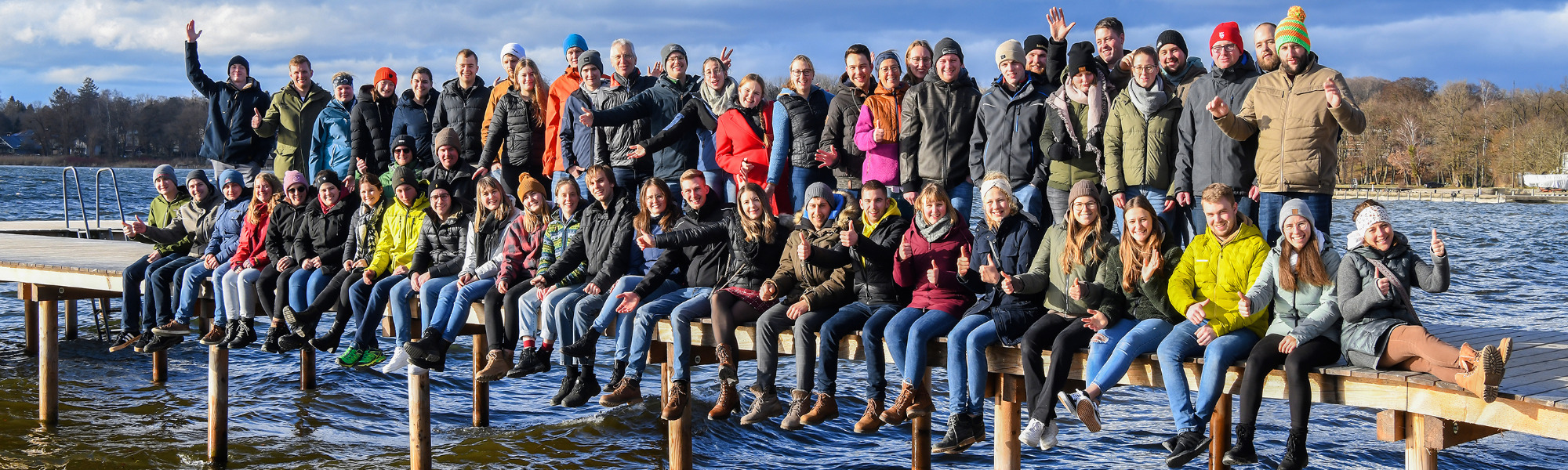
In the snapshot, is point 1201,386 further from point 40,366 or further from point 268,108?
point 40,366

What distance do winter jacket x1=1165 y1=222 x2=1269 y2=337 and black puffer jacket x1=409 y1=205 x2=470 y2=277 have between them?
5.44 meters

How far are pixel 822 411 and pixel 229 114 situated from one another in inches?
326

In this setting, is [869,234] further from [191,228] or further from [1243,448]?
[191,228]

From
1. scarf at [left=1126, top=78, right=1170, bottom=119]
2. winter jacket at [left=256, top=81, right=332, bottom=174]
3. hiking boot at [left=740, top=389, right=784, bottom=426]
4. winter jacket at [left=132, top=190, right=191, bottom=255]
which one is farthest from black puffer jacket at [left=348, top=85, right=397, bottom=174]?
scarf at [left=1126, top=78, right=1170, bottom=119]

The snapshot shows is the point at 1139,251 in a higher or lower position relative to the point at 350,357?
higher

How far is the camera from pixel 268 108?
12.4 meters

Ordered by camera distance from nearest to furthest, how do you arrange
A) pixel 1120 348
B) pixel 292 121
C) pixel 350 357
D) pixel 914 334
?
pixel 1120 348, pixel 914 334, pixel 350 357, pixel 292 121

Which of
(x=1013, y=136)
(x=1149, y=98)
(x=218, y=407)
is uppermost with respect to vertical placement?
(x=1149, y=98)

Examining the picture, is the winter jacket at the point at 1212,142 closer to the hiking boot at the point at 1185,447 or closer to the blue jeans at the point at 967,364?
the blue jeans at the point at 967,364

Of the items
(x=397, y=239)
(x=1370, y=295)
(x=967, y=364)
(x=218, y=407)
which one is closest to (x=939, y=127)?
(x=967, y=364)

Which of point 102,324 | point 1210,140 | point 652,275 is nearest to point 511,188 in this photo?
point 652,275

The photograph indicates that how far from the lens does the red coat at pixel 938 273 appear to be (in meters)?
7.49

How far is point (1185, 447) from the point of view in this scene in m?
6.31

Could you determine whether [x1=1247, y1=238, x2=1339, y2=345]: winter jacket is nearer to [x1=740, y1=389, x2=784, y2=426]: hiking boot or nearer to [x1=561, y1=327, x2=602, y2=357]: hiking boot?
[x1=740, y1=389, x2=784, y2=426]: hiking boot
